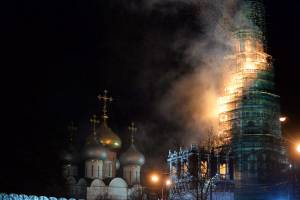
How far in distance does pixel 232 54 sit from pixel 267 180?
13725 mm

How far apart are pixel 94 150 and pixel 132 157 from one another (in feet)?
17.0

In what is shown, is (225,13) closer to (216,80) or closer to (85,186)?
(216,80)

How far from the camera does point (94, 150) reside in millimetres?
60906

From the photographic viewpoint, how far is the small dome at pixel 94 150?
6089cm

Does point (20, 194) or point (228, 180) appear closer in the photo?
point (20, 194)

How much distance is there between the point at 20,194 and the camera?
4219cm

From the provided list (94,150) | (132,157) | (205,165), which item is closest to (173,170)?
(132,157)

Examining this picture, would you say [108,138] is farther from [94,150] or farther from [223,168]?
[223,168]

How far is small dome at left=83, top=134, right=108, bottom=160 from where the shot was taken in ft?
200

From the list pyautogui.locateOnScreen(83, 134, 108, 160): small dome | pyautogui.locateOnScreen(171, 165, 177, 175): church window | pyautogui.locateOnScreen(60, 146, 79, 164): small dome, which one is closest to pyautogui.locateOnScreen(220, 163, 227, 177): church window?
pyautogui.locateOnScreen(171, 165, 177, 175): church window

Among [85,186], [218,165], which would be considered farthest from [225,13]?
[85,186]

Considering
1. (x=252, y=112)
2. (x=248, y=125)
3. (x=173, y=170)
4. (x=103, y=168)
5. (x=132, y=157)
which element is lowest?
(x=173, y=170)

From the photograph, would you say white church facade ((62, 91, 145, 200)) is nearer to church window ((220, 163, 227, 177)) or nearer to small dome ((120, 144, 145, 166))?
small dome ((120, 144, 145, 166))

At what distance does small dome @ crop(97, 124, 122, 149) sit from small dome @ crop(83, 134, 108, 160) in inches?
46.9
